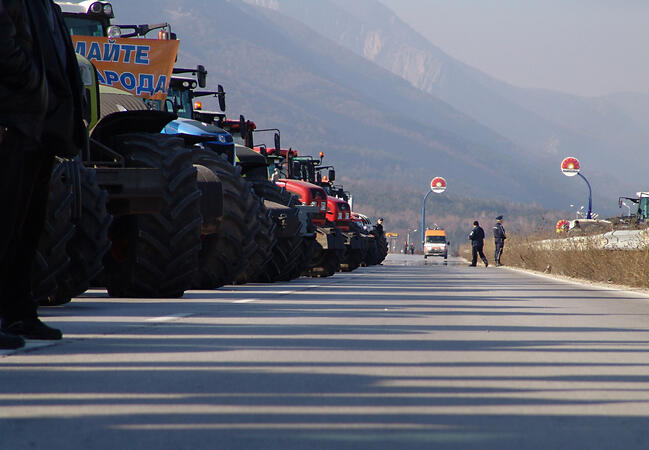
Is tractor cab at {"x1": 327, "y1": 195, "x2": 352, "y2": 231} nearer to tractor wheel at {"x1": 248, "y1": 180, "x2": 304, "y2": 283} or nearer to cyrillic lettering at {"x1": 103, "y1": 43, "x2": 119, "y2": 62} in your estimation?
tractor wheel at {"x1": 248, "y1": 180, "x2": 304, "y2": 283}

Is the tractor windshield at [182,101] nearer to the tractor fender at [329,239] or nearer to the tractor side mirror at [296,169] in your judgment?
the tractor fender at [329,239]

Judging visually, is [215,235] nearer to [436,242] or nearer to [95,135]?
[95,135]

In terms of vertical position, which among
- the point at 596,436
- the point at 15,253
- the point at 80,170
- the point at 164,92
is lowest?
the point at 596,436

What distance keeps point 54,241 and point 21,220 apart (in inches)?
131

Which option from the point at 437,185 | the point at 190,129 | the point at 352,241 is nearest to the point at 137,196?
the point at 190,129

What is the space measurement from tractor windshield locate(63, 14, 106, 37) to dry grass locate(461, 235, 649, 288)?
38.6ft

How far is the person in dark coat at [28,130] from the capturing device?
21.4 ft

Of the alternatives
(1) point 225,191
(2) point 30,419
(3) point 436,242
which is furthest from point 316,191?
(3) point 436,242

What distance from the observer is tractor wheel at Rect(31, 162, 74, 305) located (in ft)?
32.4

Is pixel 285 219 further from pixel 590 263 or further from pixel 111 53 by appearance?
pixel 590 263

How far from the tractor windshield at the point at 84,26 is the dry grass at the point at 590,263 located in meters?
11.8

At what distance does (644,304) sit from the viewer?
14.9 metres

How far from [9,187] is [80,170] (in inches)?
162

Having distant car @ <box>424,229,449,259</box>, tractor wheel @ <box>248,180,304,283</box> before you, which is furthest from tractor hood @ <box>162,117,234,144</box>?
distant car @ <box>424,229,449,259</box>
